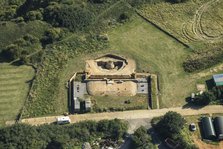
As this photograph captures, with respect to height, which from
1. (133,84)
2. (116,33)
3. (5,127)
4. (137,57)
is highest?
(116,33)

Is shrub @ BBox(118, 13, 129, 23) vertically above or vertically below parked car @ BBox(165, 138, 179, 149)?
above

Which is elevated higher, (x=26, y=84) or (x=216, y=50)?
(x=216, y=50)

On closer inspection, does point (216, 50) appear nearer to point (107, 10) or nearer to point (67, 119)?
point (107, 10)

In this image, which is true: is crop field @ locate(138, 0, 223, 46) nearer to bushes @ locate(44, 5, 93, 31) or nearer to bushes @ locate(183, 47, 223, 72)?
bushes @ locate(183, 47, 223, 72)

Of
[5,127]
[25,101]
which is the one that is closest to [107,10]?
[25,101]

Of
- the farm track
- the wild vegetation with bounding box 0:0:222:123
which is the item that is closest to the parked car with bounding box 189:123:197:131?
the wild vegetation with bounding box 0:0:222:123

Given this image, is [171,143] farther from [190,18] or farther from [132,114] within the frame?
[190,18]
